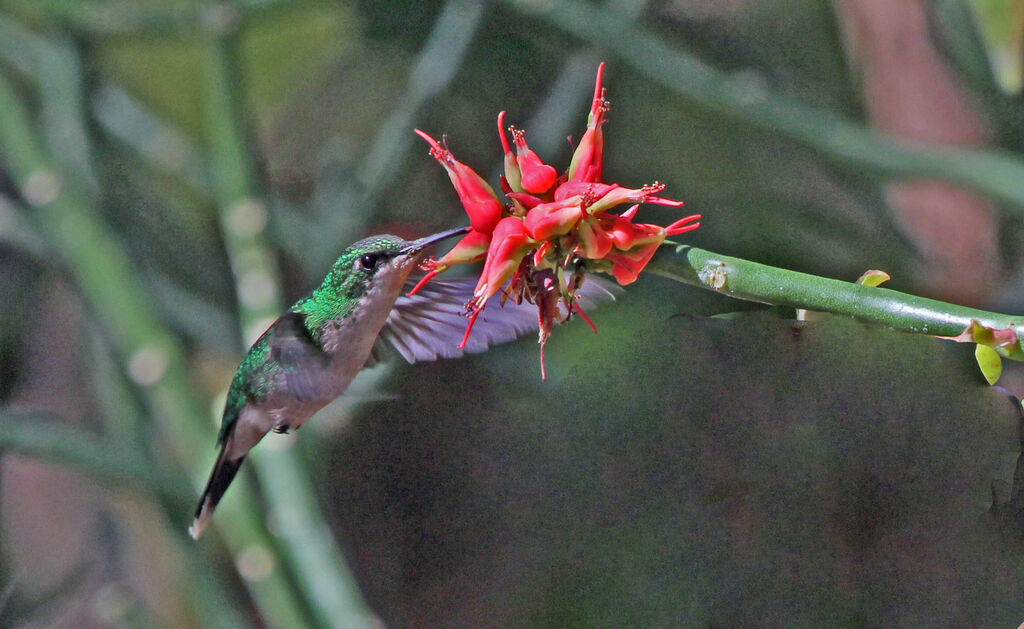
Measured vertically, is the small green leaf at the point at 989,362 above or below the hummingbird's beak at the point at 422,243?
below

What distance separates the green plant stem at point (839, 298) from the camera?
1.12ft

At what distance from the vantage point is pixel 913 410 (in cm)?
40

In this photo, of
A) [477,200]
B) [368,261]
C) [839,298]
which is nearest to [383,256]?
[368,261]

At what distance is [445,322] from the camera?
64 cm

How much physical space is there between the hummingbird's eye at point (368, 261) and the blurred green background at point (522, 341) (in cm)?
14

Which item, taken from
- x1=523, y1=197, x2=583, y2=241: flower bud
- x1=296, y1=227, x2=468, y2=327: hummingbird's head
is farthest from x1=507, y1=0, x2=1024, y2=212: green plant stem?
x1=523, y1=197, x2=583, y2=241: flower bud

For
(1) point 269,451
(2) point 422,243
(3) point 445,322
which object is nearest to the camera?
(2) point 422,243

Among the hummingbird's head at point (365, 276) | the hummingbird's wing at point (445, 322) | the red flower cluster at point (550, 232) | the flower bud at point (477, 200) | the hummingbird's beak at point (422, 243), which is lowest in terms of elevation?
the hummingbird's wing at point (445, 322)

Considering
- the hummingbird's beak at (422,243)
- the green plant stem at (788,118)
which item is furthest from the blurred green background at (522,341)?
the hummingbird's beak at (422,243)

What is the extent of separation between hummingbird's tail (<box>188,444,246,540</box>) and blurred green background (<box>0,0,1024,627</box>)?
0.40ft

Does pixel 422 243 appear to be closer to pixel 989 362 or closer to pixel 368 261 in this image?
pixel 368 261

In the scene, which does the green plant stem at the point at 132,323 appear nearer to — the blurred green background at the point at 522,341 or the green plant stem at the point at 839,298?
the blurred green background at the point at 522,341

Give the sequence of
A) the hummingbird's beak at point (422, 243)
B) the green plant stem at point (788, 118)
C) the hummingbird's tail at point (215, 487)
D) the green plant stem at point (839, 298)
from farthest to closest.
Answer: the green plant stem at point (788, 118) < the hummingbird's tail at point (215, 487) < the hummingbird's beak at point (422, 243) < the green plant stem at point (839, 298)

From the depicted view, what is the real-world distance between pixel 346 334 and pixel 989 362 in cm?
36
